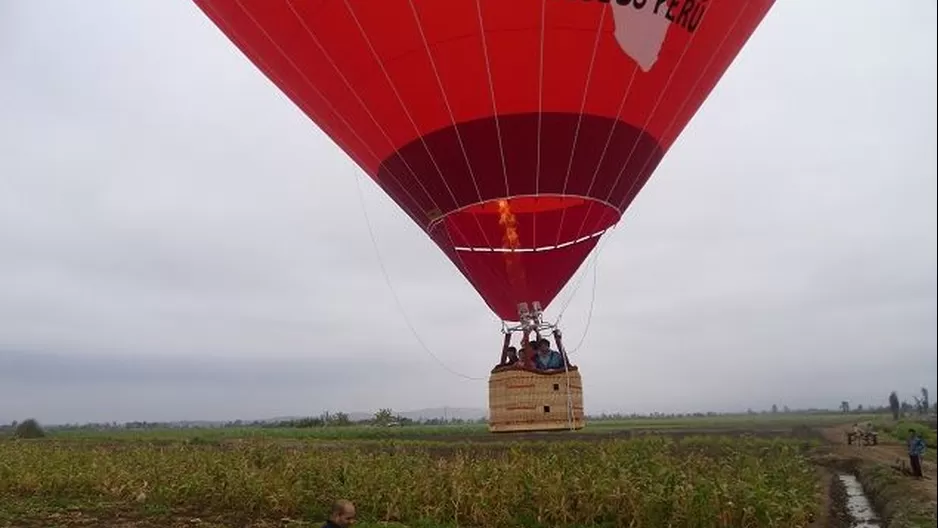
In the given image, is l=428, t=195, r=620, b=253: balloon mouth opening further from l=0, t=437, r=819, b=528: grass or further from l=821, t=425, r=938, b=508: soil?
l=821, t=425, r=938, b=508: soil

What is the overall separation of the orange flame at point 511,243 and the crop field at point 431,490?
243 cm

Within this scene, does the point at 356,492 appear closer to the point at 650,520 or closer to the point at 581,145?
the point at 650,520

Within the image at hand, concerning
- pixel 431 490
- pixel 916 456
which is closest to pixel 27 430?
pixel 431 490

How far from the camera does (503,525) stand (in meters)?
11.0

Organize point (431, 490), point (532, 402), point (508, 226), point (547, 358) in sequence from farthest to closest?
point (431, 490), point (508, 226), point (547, 358), point (532, 402)

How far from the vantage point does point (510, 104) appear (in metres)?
10.5

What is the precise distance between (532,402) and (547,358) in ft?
2.46

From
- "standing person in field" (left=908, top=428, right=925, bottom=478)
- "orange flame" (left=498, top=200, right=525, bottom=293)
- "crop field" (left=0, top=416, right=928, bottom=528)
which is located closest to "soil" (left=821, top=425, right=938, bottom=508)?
"standing person in field" (left=908, top=428, right=925, bottom=478)

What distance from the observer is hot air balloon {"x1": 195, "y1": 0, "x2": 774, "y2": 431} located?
9930mm

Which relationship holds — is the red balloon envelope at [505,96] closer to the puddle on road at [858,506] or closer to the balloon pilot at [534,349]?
the balloon pilot at [534,349]

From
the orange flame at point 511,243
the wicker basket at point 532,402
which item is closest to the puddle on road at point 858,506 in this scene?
the wicker basket at point 532,402

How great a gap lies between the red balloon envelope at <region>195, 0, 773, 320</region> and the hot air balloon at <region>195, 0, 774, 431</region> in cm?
2

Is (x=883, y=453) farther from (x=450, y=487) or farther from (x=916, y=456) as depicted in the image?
(x=450, y=487)

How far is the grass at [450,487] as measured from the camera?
36.2ft
